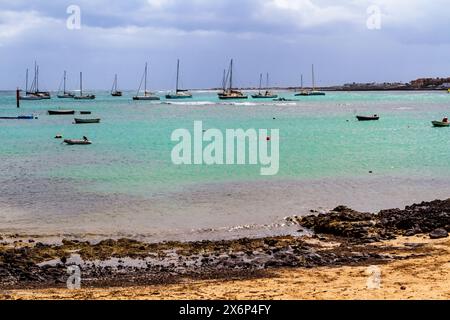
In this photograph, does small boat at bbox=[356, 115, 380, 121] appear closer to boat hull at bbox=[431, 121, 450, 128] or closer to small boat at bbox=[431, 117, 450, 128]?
boat hull at bbox=[431, 121, 450, 128]

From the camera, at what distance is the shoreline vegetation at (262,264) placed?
11.7 meters

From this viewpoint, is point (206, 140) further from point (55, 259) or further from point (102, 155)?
point (55, 259)

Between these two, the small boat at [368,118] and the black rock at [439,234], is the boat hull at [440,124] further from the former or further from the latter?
the black rock at [439,234]

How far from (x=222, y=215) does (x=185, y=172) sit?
36.8 feet

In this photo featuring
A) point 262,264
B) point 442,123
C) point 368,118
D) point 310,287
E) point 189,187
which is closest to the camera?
point 310,287

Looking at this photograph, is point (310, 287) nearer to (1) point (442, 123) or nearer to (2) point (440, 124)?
(1) point (442, 123)

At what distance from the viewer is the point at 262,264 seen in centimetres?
1462

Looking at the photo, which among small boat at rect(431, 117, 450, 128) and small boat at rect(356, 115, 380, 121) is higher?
small boat at rect(356, 115, 380, 121)

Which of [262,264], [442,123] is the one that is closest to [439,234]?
[262,264]

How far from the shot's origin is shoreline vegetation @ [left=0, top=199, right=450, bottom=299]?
11664mm

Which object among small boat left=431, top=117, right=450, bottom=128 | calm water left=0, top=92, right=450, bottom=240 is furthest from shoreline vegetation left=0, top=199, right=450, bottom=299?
small boat left=431, top=117, right=450, bottom=128
